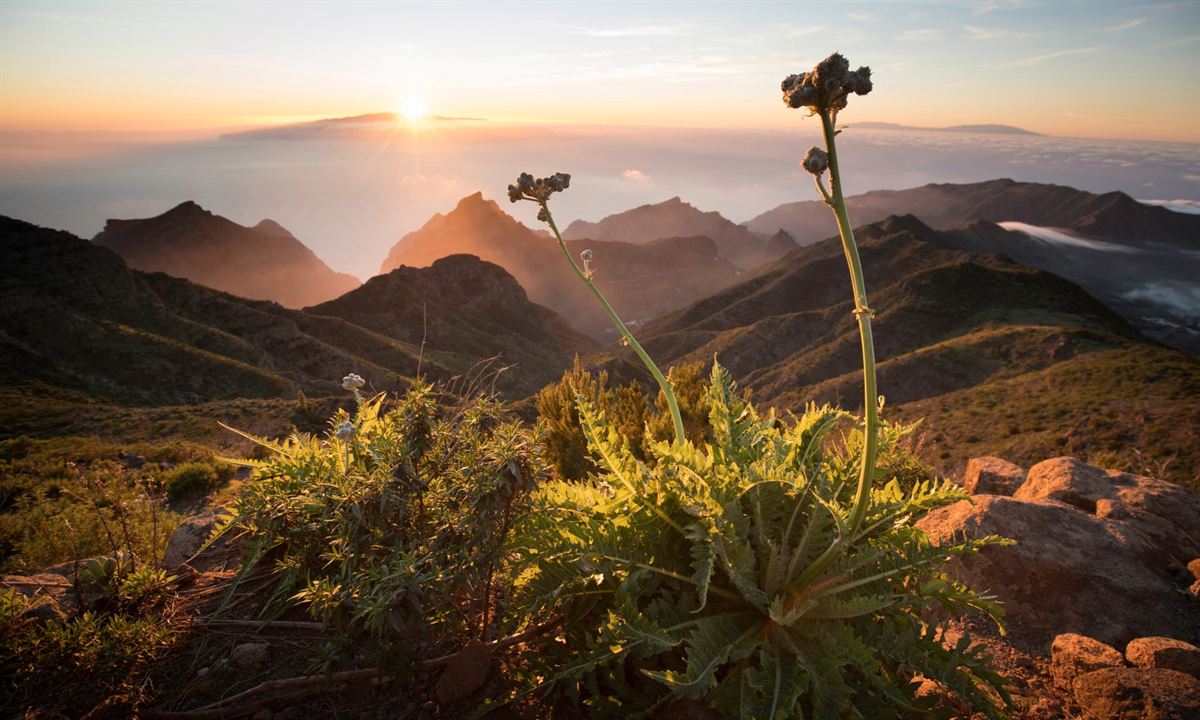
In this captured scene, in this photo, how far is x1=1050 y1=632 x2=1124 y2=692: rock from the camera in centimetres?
291

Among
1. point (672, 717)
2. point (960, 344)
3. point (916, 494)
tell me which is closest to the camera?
point (672, 717)

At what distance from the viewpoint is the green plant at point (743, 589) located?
83.1 inches

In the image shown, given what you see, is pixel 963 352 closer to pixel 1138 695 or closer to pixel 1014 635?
pixel 1014 635

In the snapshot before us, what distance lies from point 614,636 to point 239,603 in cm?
218

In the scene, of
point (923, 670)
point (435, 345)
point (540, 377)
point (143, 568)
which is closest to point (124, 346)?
point (435, 345)

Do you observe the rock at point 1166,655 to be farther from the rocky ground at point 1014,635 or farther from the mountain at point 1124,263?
the mountain at point 1124,263

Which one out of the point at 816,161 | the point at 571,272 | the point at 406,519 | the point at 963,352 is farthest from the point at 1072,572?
the point at 571,272

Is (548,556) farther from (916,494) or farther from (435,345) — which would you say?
(435,345)

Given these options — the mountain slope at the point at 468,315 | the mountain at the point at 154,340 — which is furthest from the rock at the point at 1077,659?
the mountain slope at the point at 468,315

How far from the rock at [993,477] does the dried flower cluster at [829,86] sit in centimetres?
682

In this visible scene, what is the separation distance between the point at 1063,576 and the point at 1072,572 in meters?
0.09

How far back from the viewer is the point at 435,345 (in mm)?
86500

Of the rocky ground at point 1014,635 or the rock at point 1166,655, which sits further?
the rock at point 1166,655

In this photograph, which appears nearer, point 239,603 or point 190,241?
point 239,603
